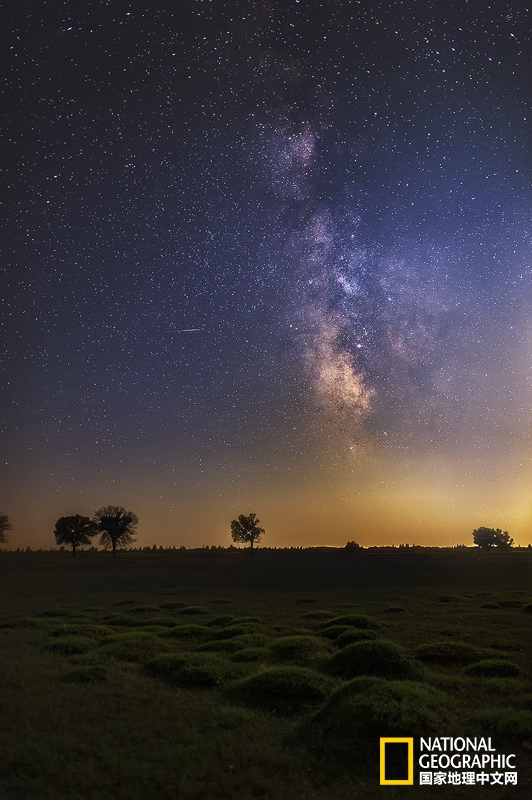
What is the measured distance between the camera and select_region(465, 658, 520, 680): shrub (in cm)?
1586

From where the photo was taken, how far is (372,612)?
31.2 metres

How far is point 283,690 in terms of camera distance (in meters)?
13.1

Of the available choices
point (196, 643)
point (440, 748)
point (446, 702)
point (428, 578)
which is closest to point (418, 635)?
point (196, 643)

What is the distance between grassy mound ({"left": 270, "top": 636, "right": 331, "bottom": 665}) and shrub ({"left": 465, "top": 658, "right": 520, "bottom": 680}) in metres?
4.04

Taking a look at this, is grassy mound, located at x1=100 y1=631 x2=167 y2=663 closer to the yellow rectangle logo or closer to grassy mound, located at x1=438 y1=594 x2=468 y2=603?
the yellow rectangle logo

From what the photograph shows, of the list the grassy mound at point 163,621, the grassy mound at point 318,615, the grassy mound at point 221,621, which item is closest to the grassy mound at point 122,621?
the grassy mound at point 163,621

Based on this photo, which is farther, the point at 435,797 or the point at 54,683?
the point at 54,683

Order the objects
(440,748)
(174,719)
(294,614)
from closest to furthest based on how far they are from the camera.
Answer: (440,748) < (174,719) < (294,614)

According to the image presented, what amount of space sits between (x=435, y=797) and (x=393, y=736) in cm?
176

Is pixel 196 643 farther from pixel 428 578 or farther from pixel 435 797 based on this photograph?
pixel 428 578

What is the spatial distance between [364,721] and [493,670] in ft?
23.4

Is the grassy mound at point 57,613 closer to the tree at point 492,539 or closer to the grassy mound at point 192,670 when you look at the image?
the grassy mound at point 192,670

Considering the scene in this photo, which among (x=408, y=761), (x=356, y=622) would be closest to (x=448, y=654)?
(x=356, y=622)

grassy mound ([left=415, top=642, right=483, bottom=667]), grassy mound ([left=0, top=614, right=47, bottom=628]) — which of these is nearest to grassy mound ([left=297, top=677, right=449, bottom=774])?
grassy mound ([left=415, top=642, right=483, bottom=667])
